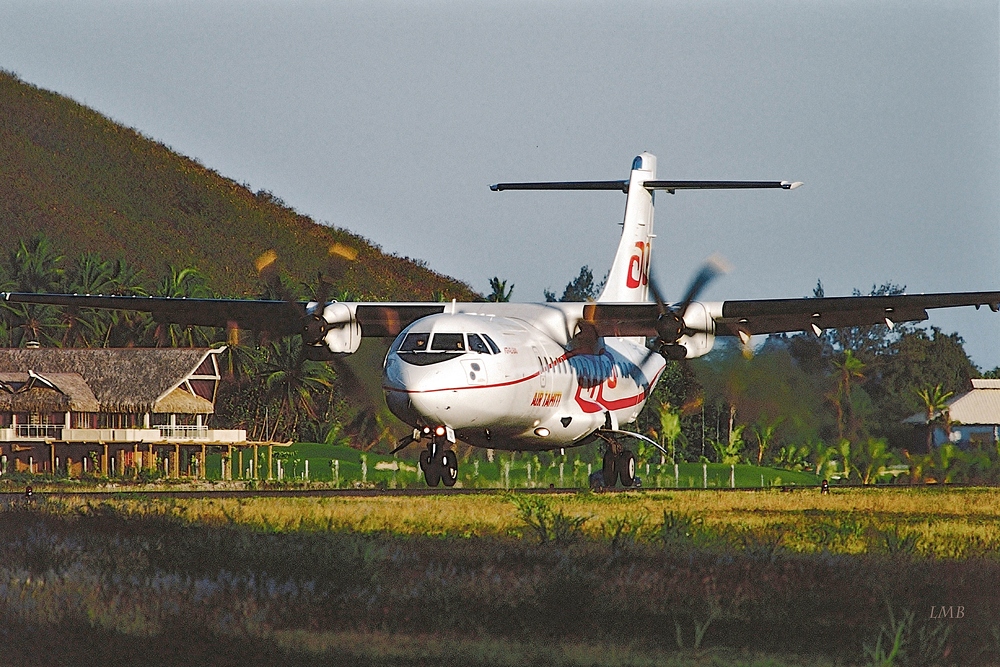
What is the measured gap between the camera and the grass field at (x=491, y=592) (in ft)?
36.8

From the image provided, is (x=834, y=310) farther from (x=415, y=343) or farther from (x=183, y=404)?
(x=183, y=404)

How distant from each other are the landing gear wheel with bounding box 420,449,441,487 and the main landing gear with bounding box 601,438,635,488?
664cm

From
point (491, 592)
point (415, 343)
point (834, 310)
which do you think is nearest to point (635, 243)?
point (834, 310)

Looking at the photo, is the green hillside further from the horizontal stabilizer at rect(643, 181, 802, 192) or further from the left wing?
the left wing

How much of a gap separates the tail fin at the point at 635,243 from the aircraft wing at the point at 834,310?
4.71 m

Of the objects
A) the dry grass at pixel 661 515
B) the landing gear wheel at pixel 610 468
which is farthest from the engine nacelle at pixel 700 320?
the dry grass at pixel 661 515

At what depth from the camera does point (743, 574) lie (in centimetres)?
1401

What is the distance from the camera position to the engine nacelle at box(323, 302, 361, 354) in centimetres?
3210

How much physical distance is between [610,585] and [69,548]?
6.33 m

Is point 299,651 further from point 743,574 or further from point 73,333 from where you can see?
point 73,333

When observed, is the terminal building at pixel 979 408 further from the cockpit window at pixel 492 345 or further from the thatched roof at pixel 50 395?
the thatched roof at pixel 50 395

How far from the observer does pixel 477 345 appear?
28.0 m

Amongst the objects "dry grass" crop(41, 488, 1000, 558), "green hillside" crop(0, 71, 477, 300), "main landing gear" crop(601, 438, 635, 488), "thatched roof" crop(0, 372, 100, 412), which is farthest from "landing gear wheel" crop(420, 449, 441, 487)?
"green hillside" crop(0, 71, 477, 300)

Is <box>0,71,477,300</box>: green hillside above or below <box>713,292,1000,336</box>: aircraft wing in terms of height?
above
